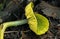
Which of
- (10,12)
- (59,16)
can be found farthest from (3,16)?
(59,16)

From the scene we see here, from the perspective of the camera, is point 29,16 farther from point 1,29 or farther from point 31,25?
point 1,29

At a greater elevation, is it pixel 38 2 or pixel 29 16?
pixel 38 2

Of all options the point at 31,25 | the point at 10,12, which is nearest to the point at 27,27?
the point at 31,25

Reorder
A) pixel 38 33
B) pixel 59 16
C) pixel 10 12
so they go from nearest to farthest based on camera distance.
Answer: pixel 38 33 → pixel 59 16 → pixel 10 12

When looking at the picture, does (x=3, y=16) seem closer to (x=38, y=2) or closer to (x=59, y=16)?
(x=38, y=2)

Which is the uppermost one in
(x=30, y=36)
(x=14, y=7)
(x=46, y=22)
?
(x=14, y=7)

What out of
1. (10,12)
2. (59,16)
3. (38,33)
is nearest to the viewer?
(38,33)

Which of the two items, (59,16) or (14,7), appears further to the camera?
(14,7)

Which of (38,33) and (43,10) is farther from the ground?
(43,10)

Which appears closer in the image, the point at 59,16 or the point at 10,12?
the point at 59,16
